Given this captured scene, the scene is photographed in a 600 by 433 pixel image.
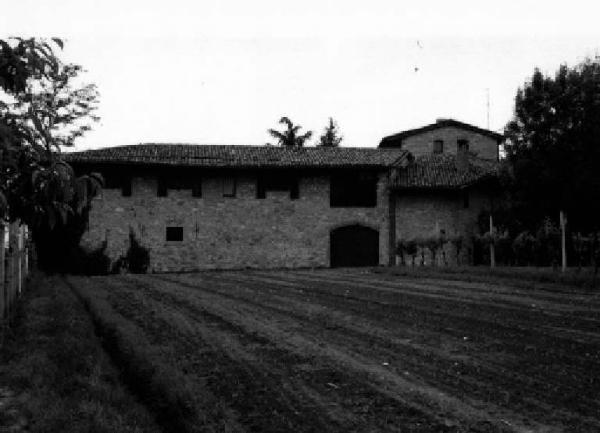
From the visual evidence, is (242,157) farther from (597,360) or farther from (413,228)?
(597,360)

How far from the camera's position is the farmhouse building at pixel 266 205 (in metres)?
32.1

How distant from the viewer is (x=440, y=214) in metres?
34.0

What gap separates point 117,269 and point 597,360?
26406mm

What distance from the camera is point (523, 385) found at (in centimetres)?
596

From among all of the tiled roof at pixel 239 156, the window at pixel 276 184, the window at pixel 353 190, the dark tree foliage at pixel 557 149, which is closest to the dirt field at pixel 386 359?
the dark tree foliage at pixel 557 149

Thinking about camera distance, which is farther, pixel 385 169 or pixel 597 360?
pixel 385 169

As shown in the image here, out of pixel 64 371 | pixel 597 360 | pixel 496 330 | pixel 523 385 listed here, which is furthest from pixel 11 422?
pixel 496 330

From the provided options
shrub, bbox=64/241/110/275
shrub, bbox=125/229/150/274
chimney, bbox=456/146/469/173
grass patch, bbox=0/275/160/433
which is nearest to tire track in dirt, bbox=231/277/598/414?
grass patch, bbox=0/275/160/433

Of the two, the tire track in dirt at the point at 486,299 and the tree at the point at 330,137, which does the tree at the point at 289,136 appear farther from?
the tire track in dirt at the point at 486,299

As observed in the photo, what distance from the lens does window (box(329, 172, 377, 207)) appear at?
3353 cm

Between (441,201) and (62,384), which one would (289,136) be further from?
(62,384)

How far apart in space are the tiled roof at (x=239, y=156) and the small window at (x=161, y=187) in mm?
1000

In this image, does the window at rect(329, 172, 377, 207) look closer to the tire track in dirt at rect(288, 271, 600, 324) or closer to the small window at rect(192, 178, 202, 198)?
the small window at rect(192, 178, 202, 198)

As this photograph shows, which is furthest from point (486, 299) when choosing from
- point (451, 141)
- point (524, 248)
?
point (451, 141)
